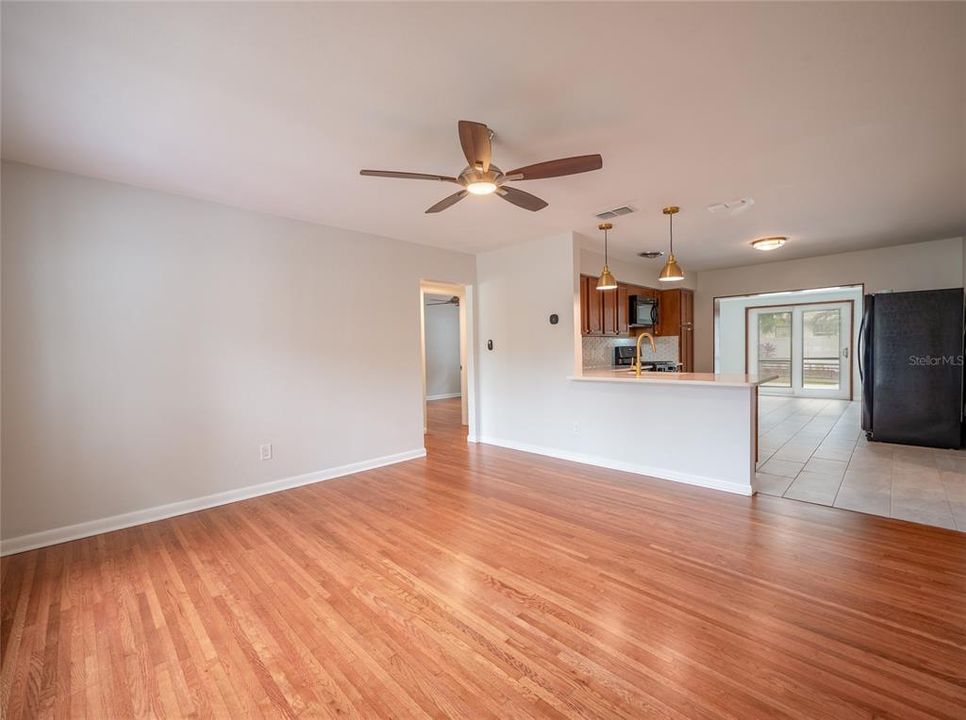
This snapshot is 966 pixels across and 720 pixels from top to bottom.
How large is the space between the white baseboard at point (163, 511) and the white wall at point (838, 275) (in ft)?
19.9

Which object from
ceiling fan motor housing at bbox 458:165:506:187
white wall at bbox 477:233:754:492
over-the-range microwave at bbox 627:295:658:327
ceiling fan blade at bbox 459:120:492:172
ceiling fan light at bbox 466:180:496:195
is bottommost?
white wall at bbox 477:233:754:492

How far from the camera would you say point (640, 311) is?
6.50m

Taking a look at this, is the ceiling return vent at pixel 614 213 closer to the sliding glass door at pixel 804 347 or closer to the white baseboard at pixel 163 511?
the white baseboard at pixel 163 511

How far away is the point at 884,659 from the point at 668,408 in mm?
2493

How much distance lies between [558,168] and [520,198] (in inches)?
16.8

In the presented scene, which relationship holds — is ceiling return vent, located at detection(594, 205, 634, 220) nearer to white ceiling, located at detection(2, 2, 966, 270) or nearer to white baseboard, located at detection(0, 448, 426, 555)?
white ceiling, located at detection(2, 2, 966, 270)

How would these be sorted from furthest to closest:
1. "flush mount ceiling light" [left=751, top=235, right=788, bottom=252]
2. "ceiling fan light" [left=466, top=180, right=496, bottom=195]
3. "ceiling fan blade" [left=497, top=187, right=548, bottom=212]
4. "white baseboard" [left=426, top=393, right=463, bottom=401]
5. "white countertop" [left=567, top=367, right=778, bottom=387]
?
1. "white baseboard" [left=426, top=393, right=463, bottom=401]
2. "flush mount ceiling light" [left=751, top=235, right=788, bottom=252]
3. "white countertop" [left=567, top=367, right=778, bottom=387]
4. "ceiling fan blade" [left=497, top=187, right=548, bottom=212]
5. "ceiling fan light" [left=466, top=180, right=496, bottom=195]

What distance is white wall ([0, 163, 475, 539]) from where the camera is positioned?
2.81 meters

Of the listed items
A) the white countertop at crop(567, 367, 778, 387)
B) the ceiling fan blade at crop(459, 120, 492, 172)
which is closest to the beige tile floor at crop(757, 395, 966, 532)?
the white countertop at crop(567, 367, 778, 387)

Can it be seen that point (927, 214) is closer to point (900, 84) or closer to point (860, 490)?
point (860, 490)

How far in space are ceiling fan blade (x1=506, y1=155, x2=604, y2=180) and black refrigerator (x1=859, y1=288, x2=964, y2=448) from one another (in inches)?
208

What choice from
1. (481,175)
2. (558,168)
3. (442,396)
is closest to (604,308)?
(558,168)

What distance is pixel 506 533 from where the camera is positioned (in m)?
2.93

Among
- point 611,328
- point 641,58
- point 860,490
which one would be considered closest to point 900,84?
point 641,58
